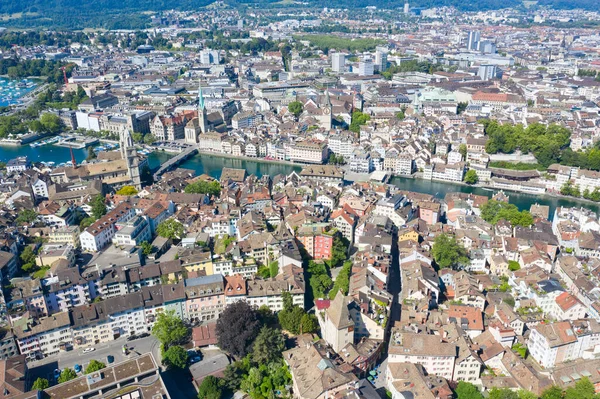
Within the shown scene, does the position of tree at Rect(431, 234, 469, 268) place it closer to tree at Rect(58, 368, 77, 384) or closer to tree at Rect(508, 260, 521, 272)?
tree at Rect(508, 260, 521, 272)

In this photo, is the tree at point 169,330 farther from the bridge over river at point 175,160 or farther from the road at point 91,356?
the bridge over river at point 175,160

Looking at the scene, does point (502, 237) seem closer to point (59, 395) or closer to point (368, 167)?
point (368, 167)

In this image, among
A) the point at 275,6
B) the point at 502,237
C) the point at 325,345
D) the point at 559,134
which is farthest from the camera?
the point at 275,6

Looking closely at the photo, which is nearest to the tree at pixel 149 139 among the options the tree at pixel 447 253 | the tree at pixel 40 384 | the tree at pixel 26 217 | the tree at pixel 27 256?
the tree at pixel 26 217

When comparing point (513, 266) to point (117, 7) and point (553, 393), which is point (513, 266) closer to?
point (553, 393)

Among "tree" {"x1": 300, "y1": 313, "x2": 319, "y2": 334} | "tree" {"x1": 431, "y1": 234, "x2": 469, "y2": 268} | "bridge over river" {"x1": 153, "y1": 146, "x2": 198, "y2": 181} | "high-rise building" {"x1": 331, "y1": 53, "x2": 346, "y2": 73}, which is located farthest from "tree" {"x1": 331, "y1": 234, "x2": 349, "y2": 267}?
"high-rise building" {"x1": 331, "y1": 53, "x2": 346, "y2": 73}

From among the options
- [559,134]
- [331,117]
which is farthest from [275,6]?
[559,134]
